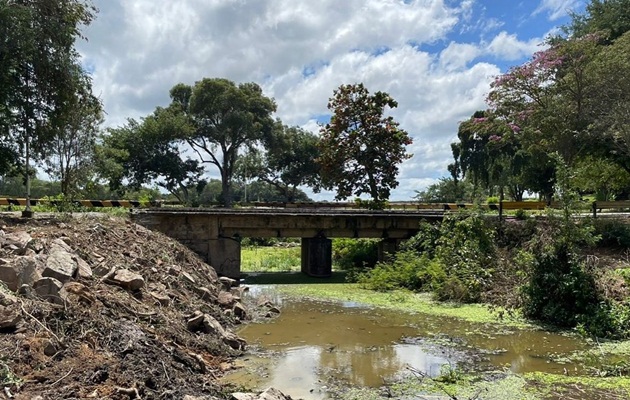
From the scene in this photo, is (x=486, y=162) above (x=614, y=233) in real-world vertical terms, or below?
above

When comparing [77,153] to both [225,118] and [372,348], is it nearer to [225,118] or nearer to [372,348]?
[225,118]

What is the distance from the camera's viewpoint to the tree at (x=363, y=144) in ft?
103

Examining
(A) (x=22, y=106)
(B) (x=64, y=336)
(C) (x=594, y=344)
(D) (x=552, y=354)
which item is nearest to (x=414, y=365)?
(D) (x=552, y=354)

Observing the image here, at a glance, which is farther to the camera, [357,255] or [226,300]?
[357,255]

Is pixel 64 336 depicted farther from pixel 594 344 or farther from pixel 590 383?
pixel 594 344

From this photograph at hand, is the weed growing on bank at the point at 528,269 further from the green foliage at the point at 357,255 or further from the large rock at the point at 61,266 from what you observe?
the large rock at the point at 61,266

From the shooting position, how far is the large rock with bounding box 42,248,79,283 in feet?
29.1

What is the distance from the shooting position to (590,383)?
8500 mm

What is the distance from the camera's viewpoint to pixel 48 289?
27.1 ft

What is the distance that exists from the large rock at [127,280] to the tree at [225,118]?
31577mm

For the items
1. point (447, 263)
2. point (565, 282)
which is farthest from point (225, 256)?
point (565, 282)

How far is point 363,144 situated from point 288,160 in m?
20.5

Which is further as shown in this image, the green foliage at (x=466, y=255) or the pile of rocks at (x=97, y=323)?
the green foliage at (x=466, y=255)

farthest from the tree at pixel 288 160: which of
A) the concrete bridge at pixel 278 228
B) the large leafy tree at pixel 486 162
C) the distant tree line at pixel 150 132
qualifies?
the concrete bridge at pixel 278 228
